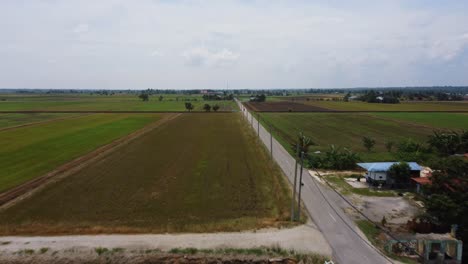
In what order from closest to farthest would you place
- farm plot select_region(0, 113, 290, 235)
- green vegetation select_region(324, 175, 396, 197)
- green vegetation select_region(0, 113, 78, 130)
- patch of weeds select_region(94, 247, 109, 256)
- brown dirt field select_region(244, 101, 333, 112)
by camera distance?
patch of weeds select_region(94, 247, 109, 256) → farm plot select_region(0, 113, 290, 235) → green vegetation select_region(324, 175, 396, 197) → green vegetation select_region(0, 113, 78, 130) → brown dirt field select_region(244, 101, 333, 112)

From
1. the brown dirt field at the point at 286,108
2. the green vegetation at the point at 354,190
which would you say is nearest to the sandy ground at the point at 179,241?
the green vegetation at the point at 354,190

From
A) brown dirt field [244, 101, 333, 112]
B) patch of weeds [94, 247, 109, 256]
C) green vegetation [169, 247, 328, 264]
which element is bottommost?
patch of weeds [94, 247, 109, 256]

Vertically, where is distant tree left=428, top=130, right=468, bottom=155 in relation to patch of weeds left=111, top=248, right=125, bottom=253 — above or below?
above

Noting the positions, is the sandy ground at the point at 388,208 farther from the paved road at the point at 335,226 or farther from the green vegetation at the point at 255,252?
the green vegetation at the point at 255,252

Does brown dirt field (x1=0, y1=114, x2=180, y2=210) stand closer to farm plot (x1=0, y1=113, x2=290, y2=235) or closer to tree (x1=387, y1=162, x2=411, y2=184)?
farm plot (x1=0, y1=113, x2=290, y2=235)

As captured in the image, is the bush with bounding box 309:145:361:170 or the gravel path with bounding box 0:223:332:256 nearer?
the gravel path with bounding box 0:223:332:256

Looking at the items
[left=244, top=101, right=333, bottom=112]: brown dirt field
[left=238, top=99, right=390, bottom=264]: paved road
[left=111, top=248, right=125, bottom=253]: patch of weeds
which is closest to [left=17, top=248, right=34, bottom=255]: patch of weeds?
[left=111, top=248, right=125, bottom=253]: patch of weeds

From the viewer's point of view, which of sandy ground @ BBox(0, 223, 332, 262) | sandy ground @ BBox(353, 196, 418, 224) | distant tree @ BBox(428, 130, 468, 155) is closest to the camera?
sandy ground @ BBox(0, 223, 332, 262)

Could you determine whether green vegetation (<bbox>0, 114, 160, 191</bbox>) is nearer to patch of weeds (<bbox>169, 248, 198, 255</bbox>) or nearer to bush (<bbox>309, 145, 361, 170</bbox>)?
patch of weeds (<bbox>169, 248, 198, 255</bbox>)

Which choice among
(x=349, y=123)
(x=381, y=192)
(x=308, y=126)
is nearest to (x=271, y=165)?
(x=381, y=192)
